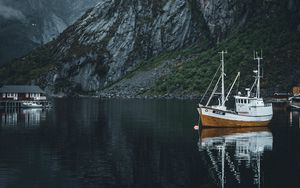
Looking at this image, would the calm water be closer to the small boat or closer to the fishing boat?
the fishing boat

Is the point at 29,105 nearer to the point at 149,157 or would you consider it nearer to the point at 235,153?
the point at 149,157

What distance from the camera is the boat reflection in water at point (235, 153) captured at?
2111 inches

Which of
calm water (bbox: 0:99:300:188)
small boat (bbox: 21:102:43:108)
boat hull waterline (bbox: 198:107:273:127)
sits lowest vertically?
calm water (bbox: 0:99:300:188)

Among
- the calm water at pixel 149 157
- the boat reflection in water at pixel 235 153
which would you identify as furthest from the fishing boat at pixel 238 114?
the calm water at pixel 149 157

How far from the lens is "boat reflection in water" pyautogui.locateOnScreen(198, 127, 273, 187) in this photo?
53.6 m

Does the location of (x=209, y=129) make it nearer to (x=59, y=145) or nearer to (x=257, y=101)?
(x=257, y=101)

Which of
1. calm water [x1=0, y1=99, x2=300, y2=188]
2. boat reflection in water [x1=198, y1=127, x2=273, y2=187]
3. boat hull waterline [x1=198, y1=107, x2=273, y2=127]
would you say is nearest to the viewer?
calm water [x1=0, y1=99, x2=300, y2=188]

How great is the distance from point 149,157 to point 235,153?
12.7 m

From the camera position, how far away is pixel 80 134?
9412 centimetres

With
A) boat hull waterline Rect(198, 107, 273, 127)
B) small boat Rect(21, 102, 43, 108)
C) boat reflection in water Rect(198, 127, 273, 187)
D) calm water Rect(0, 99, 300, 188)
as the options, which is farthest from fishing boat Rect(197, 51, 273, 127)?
small boat Rect(21, 102, 43, 108)

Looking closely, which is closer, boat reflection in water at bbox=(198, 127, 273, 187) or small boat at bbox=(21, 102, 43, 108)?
boat reflection in water at bbox=(198, 127, 273, 187)

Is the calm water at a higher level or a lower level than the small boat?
lower

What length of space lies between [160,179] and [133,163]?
32.5 feet

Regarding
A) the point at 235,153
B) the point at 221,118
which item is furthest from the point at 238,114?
the point at 235,153
